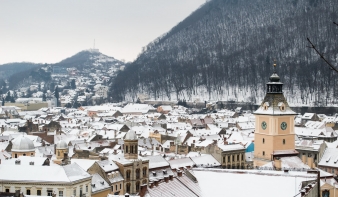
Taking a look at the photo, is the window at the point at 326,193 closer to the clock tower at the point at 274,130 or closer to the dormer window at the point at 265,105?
the clock tower at the point at 274,130

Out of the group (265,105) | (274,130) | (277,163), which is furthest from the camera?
(265,105)

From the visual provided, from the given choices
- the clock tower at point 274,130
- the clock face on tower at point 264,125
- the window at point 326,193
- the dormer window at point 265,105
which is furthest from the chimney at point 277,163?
the dormer window at point 265,105

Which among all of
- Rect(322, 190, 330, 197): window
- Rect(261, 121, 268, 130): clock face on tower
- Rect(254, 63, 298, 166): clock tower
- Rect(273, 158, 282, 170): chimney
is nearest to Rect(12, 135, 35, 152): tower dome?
Rect(254, 63, 298, 166): clock tower

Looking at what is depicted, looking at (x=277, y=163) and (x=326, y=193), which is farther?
(x=277, y=163)

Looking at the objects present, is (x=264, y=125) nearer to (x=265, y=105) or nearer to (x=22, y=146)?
(x=265, y=105)

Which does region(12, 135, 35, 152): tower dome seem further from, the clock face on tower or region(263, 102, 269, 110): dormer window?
region(263, 102, 269, 110): dormer window

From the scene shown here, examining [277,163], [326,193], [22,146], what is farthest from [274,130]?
[22,146]

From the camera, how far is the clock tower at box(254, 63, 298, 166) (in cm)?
5447

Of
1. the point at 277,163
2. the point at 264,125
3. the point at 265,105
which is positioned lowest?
the point at 277,163

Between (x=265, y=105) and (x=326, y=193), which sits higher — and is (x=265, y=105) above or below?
above

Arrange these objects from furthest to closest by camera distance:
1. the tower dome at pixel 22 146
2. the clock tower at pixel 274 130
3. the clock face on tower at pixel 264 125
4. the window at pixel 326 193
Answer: the tower dome at pixel 22 146 → the clock face on tower at pixel 264 125 → the clock tower at pixel 274 130 → the window at pixel 326 193

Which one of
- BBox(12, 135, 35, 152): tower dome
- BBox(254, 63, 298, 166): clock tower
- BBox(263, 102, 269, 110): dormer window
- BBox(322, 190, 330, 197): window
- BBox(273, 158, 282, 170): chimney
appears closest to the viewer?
BBox(322, 190, 330, 197): window

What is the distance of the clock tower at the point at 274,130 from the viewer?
5447 cm

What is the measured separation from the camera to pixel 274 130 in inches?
2146
